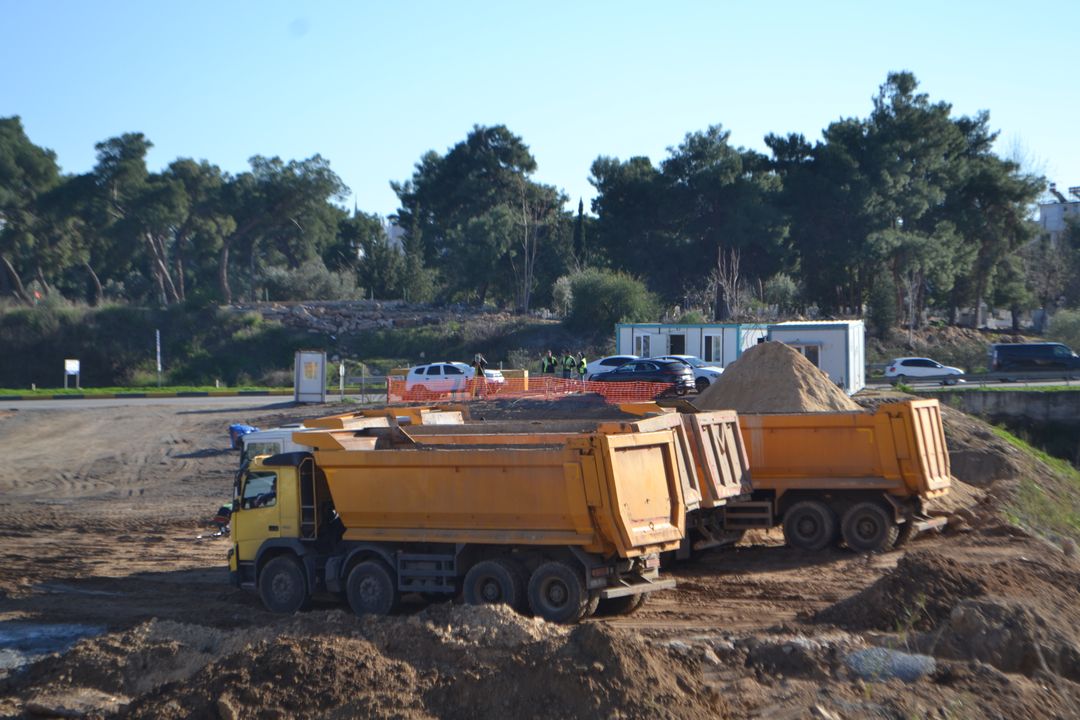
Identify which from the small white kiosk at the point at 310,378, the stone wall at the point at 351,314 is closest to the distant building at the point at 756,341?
the small white kiosk at the point at 310,378

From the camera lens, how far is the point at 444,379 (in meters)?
37.7

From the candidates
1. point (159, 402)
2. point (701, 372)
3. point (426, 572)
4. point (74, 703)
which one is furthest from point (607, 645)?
point (159, 402)

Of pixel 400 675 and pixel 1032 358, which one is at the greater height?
pixel 1032 358

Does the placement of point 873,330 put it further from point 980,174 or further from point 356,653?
point 356,653

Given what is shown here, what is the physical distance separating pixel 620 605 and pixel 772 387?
36.3 ft

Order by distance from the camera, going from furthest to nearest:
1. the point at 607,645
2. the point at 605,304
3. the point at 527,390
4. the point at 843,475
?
the point at 605,304 → the point at 527,390 → the point at 843,475 → the point at 607,645

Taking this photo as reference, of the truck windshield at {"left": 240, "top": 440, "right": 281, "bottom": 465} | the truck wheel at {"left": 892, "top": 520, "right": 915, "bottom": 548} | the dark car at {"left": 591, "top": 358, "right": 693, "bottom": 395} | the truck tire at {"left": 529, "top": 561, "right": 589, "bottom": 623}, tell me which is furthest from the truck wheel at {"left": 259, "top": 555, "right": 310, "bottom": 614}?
the dark car at {"left": 591, "top": 358, "right": 693, "bottom": 395}

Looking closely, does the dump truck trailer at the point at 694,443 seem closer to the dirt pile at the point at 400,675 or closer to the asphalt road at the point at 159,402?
the dirt pile at the point at 400,675

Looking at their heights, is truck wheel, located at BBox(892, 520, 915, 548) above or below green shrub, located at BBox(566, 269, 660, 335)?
below

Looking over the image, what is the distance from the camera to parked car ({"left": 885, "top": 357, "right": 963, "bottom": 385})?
47.0 m

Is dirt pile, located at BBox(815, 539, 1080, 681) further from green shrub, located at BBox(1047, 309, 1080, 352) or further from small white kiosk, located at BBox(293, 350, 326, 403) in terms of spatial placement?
green shrub, located at BBox(1047, 309, 1080, 352)

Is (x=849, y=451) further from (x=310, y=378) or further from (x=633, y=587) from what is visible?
(x=310, y=378)

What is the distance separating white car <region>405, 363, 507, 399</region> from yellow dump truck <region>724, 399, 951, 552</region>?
67.6 feet

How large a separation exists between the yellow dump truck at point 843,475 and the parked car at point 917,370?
32497 mm
